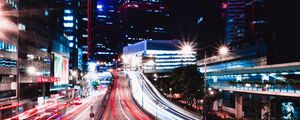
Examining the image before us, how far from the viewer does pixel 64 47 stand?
130125 millimetres

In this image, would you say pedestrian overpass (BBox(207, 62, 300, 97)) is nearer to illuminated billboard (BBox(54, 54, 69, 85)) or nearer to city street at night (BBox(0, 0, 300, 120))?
city street at night (BBox(0, 0, 300, 120))

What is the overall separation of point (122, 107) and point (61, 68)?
193ft

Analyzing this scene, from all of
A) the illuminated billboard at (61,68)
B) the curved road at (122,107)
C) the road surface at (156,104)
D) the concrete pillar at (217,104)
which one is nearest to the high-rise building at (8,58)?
the curved road at (122,107)

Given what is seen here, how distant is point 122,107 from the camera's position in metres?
73.9

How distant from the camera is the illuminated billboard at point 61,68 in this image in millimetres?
116312

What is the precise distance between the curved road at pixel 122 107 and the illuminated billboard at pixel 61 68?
2150 cm

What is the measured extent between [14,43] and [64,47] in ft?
212

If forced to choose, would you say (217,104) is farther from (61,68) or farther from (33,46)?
(61,68)

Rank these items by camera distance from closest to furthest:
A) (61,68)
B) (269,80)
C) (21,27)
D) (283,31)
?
(269,80) < (21,27) < (283,31) < (61,68)

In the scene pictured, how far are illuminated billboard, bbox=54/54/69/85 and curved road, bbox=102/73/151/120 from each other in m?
21.5

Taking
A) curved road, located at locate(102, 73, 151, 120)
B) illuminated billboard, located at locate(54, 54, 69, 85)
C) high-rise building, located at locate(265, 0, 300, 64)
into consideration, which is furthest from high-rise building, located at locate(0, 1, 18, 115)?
high-rise building, located at locate(265, 0, 300, 64)

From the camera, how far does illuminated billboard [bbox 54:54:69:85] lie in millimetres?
116312

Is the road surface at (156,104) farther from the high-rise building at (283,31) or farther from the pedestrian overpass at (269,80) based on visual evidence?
the high-rise building at (283,31)

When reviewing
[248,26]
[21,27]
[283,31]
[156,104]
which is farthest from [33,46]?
[248,26]
